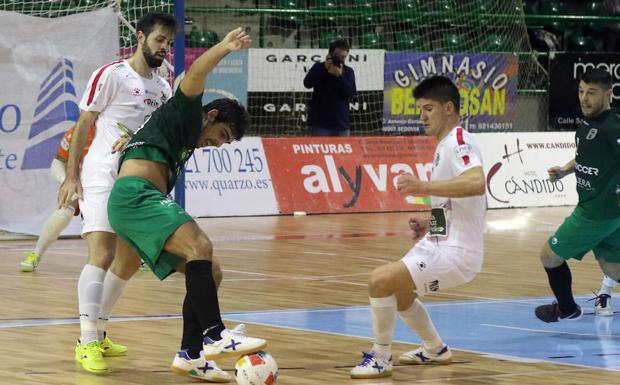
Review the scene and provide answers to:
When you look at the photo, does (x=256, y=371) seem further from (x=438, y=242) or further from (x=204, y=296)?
(x=438, y=242)

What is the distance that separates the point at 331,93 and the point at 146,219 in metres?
11.8

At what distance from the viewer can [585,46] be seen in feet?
Result: 82.6

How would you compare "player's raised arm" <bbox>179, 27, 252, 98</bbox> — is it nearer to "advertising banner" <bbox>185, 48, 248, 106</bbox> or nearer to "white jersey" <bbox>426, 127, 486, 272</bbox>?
"white jersey" <bbox>426, 127, 486, 272</bbox>

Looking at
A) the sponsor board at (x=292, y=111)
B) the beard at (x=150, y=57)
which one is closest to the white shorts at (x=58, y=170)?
the beard at (x=150, y=57)

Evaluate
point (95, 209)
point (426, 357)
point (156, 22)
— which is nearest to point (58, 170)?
point (156, 22)

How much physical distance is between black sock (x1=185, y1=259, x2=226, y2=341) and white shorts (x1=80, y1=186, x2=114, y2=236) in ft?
3.45

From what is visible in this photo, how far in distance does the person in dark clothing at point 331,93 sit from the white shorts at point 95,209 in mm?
10379

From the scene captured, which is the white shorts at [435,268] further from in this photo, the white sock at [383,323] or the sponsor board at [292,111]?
the sponsor board at [292,111]

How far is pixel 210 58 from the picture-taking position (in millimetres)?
6680

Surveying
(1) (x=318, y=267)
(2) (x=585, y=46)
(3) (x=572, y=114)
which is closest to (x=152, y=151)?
(1) (x=318, y=267)

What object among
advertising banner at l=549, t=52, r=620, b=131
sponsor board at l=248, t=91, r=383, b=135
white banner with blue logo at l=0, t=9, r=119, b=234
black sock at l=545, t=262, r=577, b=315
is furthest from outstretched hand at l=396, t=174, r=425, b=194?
advertising banner at l=549, t=52, r=620, b=131

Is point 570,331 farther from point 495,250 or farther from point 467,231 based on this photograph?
point 495,250

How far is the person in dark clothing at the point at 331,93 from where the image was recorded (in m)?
18.2

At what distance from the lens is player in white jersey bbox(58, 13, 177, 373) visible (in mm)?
7480
